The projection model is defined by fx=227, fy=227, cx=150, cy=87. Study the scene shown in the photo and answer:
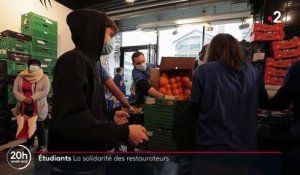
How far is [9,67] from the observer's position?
3.88 metres

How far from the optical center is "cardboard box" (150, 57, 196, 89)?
1867 mm

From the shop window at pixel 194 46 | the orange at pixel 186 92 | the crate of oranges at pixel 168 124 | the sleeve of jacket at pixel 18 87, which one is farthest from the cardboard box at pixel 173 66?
the shop window at pixel 194 46

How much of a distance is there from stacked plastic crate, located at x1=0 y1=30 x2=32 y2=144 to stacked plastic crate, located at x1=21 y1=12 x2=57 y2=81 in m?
0.31

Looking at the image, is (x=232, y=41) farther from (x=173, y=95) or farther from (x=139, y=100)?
(x=139, y=100)

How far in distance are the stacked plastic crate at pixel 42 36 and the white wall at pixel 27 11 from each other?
208 mm

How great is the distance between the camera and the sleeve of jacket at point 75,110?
831 mm

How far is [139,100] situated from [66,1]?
4.83 m

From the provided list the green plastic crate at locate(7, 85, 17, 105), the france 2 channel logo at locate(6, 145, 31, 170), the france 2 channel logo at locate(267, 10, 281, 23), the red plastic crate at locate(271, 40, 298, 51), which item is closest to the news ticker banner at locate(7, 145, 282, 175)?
the red plastic crate at locate(271, 40, 298, 51)

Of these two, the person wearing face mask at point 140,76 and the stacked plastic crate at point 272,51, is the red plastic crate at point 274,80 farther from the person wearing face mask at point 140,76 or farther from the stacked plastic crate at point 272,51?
the person wearing face mask at point 140,76

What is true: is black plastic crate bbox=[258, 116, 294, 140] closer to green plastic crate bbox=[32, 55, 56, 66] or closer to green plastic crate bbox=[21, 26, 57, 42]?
green plastic crate bbox=[32, 55, 56, 66]

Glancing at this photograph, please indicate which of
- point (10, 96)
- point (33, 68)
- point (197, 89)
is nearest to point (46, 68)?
point (10, 96)

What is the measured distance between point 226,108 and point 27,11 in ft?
17.0

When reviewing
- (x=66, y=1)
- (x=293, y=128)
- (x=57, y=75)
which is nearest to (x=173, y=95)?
(x=293, y=128)

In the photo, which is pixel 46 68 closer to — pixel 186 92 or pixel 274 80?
pixel 186 92
